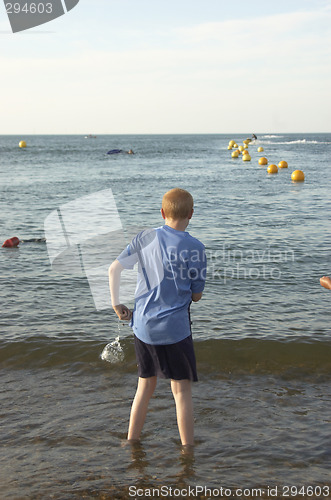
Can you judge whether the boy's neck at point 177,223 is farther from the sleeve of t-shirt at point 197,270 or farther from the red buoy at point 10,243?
the red buoy at point 10,243

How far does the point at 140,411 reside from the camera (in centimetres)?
396

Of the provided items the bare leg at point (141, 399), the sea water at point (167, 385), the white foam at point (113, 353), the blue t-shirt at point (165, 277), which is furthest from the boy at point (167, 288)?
Result: the white foam at point (113, 353)

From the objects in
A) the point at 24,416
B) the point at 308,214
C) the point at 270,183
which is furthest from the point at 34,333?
the point at 270,183

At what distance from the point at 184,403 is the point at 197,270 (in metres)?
1.01

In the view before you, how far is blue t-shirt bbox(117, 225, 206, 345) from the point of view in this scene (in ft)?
11.8

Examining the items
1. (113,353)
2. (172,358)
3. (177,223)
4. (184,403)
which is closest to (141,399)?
(184,403)

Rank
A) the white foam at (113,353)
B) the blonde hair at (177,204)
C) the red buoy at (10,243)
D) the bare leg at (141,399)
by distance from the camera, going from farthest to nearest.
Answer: the red buoy at (10,243) → the white foam at (113,353) → the bare leg at (141,399) → the blonde hair at (177,204)

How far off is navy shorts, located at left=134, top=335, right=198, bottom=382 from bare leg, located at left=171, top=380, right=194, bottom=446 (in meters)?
0.08

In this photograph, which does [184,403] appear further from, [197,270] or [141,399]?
[197,270]

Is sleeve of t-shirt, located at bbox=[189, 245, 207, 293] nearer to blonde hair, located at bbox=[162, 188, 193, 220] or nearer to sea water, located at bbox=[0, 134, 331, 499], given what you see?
blonde hair, located at bbox=[162, 188, 193, 220]

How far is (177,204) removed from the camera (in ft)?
11.7

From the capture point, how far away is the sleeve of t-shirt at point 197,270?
3.60 meters

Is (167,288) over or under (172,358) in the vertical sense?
over

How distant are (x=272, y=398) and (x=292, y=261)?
6090 millimetres
